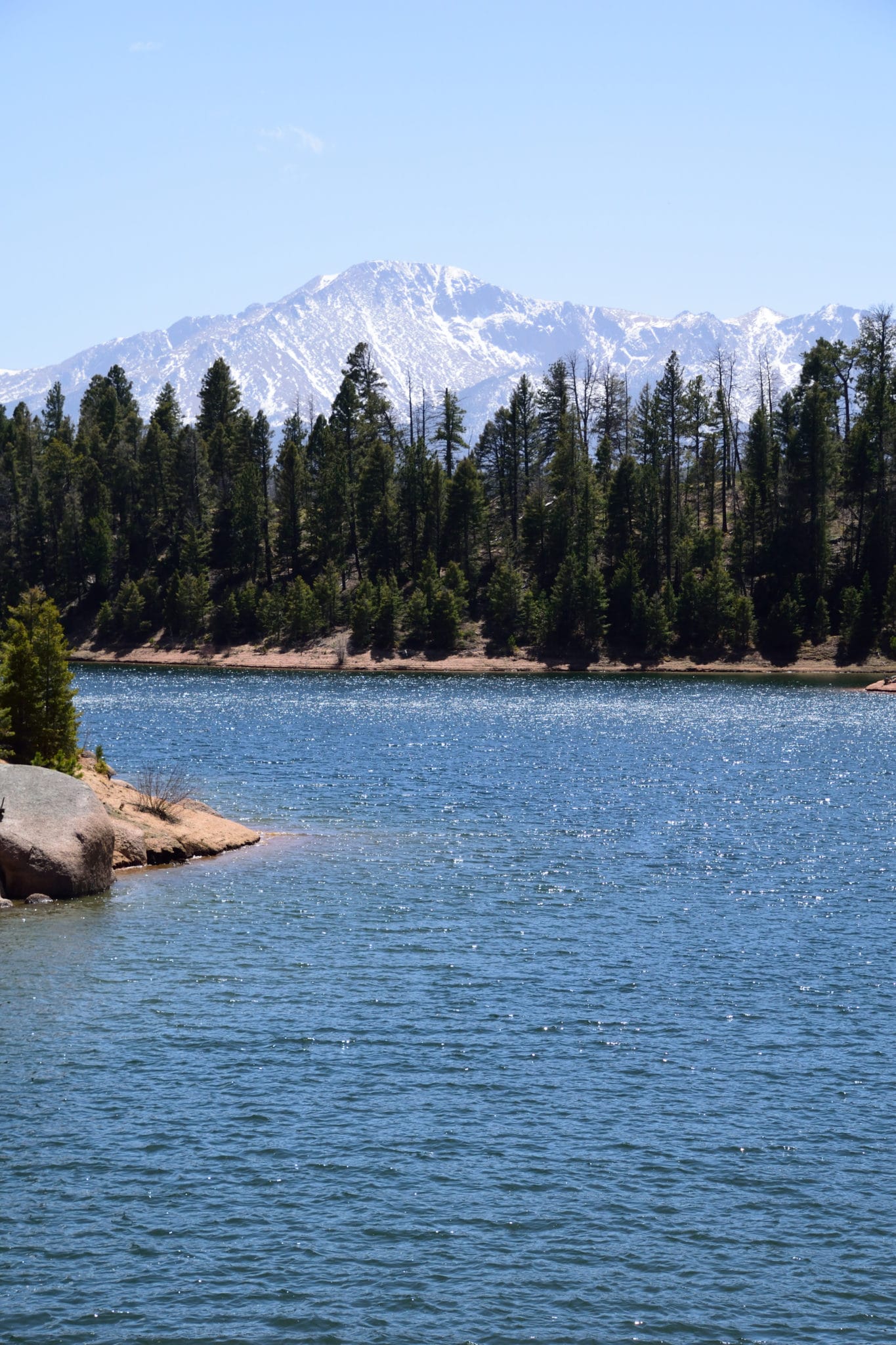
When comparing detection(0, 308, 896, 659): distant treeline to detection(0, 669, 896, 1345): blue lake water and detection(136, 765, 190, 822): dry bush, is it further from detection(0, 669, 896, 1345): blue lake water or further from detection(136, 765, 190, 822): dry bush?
detection(0, 669, 896, 1345): blue lake water

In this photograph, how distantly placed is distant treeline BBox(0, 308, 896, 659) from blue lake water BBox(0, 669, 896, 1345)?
309ft

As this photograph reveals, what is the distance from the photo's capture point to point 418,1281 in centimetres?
1625

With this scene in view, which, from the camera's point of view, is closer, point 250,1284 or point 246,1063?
point 250,1284

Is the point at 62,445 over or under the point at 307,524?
over

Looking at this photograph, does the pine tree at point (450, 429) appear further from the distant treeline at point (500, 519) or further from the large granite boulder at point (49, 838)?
the large granite boulder at point (49, 838)

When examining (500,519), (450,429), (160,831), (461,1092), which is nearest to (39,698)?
(160,831)

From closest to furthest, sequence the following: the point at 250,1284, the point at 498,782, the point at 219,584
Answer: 1. the point at 250,1284
2. the point at 498,782
3. the point at 219,584

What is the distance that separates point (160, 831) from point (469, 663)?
9730 centimetres

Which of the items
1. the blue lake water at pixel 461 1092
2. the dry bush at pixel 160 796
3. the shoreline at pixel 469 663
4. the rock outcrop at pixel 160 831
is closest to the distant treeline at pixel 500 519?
the shoreline at pixel 469 663

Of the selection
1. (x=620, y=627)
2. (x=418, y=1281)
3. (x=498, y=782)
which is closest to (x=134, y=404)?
(x=620, y=627)

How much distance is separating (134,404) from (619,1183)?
7275 inches

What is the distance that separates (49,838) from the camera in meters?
35.3

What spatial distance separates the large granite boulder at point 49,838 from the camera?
35.0m

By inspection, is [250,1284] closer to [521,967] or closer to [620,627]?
[521,967]
